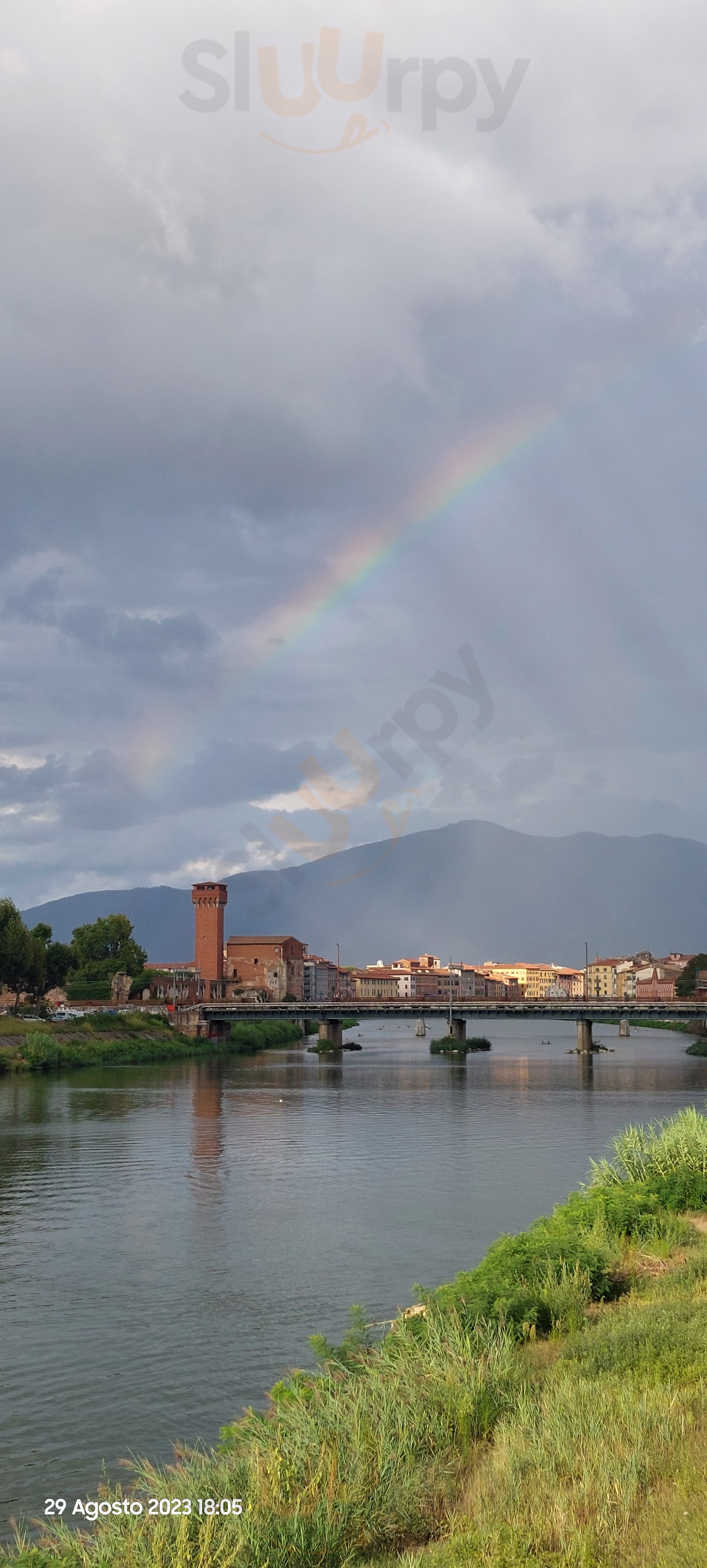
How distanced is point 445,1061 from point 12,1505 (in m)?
87.1

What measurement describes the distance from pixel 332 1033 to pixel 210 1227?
3283 inches

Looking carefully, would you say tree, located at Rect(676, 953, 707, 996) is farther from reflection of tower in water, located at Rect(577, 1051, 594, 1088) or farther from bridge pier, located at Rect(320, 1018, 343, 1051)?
bridge pier, located at Rect(320, 1018, 343, 1051)

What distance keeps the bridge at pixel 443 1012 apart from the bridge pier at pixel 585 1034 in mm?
66

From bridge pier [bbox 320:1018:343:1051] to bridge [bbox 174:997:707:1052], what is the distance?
9cm

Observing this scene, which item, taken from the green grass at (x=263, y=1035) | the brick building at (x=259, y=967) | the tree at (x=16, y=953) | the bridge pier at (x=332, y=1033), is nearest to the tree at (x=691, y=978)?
the green grass at (x=263, y=1035)

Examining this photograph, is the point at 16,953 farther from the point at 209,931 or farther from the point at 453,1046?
the point at 209,931

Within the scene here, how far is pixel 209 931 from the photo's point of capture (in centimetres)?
14712

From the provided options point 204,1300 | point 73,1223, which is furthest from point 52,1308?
point 73,1223

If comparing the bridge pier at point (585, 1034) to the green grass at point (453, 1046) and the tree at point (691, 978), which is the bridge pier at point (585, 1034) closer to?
the green grass at point (453, 1046)

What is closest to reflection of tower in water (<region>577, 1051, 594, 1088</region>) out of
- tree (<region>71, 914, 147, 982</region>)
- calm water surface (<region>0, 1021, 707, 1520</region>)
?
calm water surface (<region>0, 1021, 707, 1520</region>)

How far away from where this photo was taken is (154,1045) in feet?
288

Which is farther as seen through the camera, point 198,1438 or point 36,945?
point 36,945

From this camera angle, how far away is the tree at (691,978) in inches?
5630

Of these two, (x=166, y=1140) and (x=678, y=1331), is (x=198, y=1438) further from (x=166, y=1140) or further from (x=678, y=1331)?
(x=166, y=1140)
